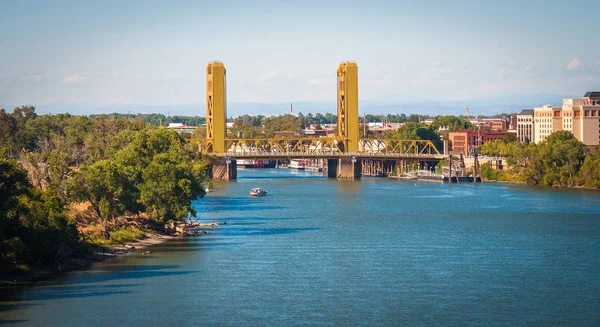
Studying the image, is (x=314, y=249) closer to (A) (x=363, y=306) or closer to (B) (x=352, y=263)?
(B) (x=352, y=263)

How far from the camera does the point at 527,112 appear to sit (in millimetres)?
143875

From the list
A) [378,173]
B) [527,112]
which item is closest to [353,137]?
[378,173]

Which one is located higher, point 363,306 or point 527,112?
point 527,112

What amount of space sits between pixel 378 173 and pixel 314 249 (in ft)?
229

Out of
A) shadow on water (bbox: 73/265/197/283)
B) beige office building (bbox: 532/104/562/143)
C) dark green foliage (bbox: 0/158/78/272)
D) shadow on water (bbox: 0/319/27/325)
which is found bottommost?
shadow on water (bbox: 0/319/27/325)

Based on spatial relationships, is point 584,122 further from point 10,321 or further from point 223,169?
point 10,321

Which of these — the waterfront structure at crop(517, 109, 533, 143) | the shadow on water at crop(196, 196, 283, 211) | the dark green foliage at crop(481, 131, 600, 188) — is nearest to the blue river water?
the shadow on water at crop(196, 196, 283, 211)

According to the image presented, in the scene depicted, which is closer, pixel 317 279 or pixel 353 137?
pixel 317 279

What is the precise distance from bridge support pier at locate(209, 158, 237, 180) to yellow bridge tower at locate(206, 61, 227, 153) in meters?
3.22

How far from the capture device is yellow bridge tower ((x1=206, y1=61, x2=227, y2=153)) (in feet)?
347

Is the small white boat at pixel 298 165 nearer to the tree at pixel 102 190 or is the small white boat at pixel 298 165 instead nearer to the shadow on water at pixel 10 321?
the tree at pixel 102 190

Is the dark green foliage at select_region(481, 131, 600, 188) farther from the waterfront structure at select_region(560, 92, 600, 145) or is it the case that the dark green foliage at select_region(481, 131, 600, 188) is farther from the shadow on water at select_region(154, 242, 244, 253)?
the shadow on water at select_region(154, 242, 244, 253)

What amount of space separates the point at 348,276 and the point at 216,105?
67853 mm

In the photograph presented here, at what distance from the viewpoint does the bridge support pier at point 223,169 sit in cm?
10238
